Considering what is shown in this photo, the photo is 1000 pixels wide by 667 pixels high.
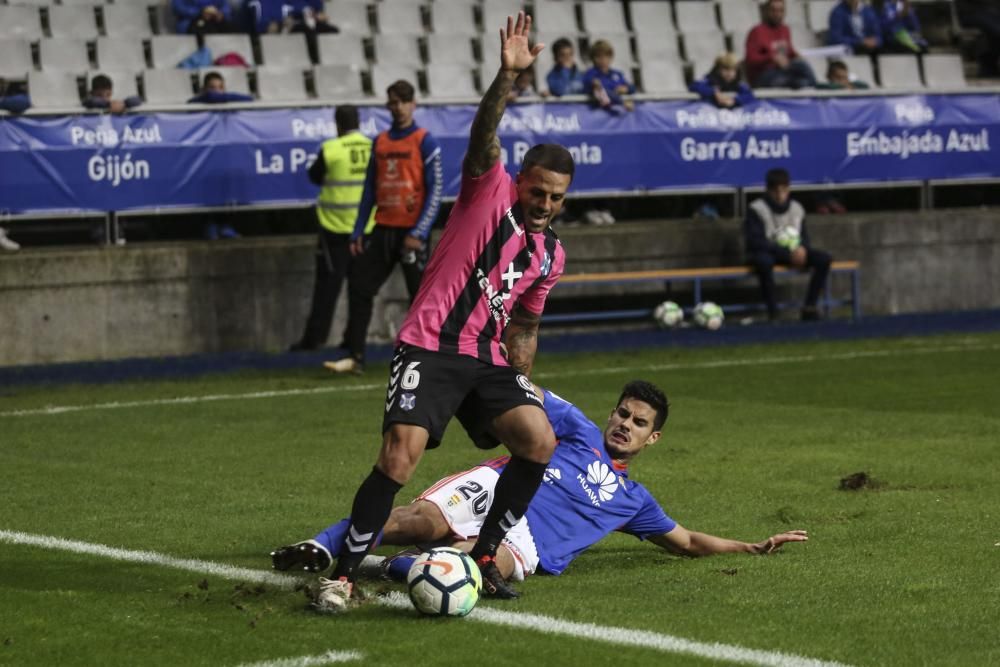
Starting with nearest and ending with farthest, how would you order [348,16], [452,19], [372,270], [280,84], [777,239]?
1. [372,270]
2. [280,84]
3. [777,239]
4. [348,16]
5. [452,19]

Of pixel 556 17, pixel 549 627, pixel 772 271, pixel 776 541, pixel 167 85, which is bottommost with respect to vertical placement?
pixel 772 271

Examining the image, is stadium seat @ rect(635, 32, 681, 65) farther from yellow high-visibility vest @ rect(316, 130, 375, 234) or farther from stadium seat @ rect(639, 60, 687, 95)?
yellow high-visibility vest @ rect(316, 130, 375, 234)

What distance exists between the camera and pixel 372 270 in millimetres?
14500

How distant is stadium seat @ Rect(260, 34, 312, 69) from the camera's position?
62.4 ft

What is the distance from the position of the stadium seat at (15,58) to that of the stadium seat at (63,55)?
0.18 m

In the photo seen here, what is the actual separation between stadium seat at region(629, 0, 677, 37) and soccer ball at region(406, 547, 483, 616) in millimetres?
16405

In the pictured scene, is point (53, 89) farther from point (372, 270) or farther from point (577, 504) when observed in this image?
point (577, 504)

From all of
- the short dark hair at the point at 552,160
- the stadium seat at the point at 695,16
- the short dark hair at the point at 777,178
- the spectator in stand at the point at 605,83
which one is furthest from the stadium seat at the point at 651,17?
the short dark hair at the point at 552,160

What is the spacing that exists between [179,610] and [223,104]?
11.0m

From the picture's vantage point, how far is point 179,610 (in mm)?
6211

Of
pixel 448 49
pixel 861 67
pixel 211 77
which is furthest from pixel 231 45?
pixel 861 67

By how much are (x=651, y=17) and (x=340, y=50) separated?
4594 mm

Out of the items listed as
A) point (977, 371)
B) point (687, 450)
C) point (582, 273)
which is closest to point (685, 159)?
point (582, 273)

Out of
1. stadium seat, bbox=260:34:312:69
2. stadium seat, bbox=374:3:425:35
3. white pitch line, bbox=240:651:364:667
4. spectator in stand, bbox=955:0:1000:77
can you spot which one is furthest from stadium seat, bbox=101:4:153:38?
white pitch line, bbox=240:651:364:667
